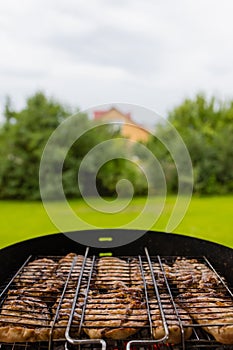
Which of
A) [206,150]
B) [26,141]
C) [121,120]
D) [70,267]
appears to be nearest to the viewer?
[70,267]

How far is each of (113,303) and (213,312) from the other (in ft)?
1.43

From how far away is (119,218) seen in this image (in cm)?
789

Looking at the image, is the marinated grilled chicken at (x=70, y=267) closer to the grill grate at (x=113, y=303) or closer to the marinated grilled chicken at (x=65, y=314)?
the grill grate at (x=113, y=303)

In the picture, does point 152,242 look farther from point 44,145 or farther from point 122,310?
point 44,145

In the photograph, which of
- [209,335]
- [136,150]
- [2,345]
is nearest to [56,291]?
[2,345]

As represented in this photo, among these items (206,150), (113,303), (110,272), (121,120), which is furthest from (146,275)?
(206,150)

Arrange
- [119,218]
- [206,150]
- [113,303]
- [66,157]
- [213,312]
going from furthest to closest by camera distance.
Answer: [206,150]
[66,157]
[119,218]
[113,303]
[213,312]

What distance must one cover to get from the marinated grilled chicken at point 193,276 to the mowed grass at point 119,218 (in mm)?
4005

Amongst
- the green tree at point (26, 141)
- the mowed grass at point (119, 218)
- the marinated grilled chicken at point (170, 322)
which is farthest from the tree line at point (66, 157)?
the marinated grilled chicken at point (170, 322)

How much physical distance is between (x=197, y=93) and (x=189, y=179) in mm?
4325

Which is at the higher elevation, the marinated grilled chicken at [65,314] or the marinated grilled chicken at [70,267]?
the marinated grilled chicken at [70,267]

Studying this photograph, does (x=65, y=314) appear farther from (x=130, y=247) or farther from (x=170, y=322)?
(x=130, y=247)

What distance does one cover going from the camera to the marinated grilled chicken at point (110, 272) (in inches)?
77.4

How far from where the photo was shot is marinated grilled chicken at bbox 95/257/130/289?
77.4 inches
